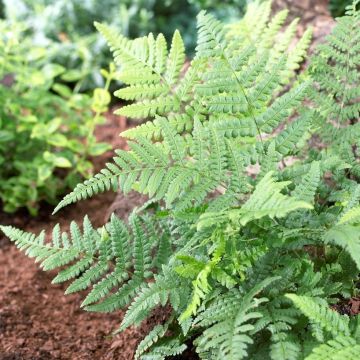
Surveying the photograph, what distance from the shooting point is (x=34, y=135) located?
364 centimetres

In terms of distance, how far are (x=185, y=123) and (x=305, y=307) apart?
92cm

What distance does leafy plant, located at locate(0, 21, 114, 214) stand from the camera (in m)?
3.68

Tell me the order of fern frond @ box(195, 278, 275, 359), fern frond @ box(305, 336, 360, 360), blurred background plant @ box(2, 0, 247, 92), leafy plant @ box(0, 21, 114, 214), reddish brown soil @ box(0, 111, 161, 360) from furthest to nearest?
blurred background plant @ box(2, 0, 247, 92) < leafy plant @ box(0, 21, 114, 214) < reddish brown soil @ box(0, 111, 161, 360) < fern frond @ box(195, 278, 275, 359) < fern frond @ box(305, 336, 360, 360)

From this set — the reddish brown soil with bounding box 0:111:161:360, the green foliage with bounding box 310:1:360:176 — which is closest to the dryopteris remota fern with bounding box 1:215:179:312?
the reddish brown soil with bounding box 0:111:161:360

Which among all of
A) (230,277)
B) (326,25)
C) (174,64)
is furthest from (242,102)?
(326,25)

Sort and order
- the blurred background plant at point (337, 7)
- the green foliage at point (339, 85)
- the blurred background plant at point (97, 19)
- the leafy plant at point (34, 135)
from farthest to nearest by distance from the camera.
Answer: the blurred background plant at point (97, 19)
the blurred background plant at point (337, 7)
the leafy plant at point (34, 135)
the green foliage at point (339, 85)

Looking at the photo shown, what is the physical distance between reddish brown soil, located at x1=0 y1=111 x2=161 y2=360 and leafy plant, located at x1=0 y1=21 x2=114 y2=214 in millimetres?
255

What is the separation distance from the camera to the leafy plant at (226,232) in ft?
6.32

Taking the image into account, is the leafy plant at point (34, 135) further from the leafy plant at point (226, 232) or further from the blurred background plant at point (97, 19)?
the leafy plant at point (226, 232)

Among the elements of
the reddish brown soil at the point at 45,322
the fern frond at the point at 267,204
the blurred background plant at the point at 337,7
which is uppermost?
the blurred background plant at the point at 337,7

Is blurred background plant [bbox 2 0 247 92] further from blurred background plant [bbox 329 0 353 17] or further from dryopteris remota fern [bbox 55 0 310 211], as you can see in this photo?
dryopteris remota fern [bbox 55 0 310 211]

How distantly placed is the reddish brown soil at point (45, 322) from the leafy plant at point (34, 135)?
0.84 feet

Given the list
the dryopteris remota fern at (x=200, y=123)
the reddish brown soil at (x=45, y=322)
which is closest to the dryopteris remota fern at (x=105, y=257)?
the dryopteris remota fern at (x=200, y=123)

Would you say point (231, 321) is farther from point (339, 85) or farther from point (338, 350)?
point (339, 85)
